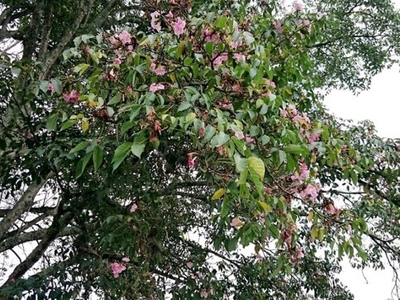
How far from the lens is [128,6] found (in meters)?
3.61

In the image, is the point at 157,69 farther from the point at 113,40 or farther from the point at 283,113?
the point at 283,113

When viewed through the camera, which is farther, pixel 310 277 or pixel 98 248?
pixel 310 277

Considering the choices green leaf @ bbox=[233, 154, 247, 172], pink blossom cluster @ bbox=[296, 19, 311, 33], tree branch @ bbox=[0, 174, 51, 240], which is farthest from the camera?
tree branch @ bbox=[0, 174, 51, 240]

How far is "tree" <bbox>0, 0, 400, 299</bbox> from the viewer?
4.91ft

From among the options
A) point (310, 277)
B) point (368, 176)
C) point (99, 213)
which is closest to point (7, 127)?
point (99, 213)

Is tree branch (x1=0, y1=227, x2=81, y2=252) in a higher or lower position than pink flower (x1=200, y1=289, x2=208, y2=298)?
higher

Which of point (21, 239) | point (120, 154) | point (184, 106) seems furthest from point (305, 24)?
point (21, 239)

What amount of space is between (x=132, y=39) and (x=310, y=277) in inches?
85.4

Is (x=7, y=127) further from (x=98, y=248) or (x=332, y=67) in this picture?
(x=332, y=67)

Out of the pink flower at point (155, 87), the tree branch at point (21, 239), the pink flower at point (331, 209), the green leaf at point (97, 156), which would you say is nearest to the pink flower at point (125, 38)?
the pink flower at point (155, 87)

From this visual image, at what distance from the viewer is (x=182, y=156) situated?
2.06 m

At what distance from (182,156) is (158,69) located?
0.55 m

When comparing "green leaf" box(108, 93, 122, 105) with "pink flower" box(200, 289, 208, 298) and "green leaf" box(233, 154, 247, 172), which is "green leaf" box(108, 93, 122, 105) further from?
"pink flower" box(200, 289, 208, 298)

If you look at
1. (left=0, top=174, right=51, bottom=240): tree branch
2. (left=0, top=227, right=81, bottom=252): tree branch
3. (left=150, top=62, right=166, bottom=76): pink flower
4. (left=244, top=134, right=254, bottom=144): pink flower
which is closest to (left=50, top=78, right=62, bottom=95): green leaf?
(left=150, top=62, right=166, bottom=76): pink flower
